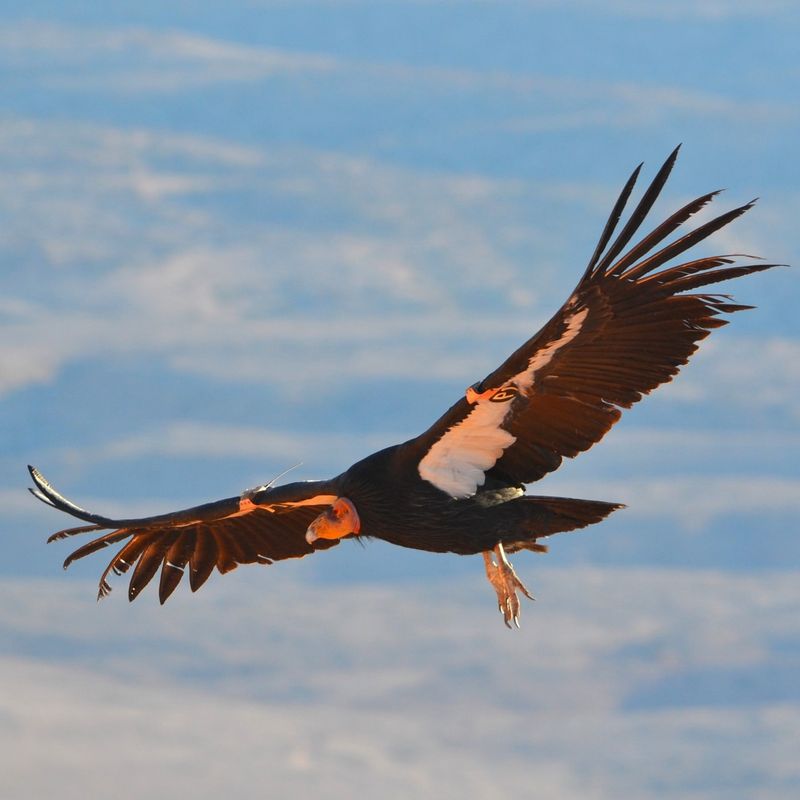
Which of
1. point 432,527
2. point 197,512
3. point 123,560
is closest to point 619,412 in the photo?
point 432,527

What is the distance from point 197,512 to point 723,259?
698 cm

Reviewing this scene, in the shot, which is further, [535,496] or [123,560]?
[123,560]

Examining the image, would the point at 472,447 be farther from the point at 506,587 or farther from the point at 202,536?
the point at 202,536

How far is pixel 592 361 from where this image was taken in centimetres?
1877

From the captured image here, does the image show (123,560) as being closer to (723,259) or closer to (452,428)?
(452,428)

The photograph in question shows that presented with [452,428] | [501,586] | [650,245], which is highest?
[650,245]

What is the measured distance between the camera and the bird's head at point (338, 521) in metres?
20.2

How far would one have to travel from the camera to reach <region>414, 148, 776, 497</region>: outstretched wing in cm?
1817

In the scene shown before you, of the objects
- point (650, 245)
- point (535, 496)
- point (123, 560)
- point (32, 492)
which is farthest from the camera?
point (123, 560)

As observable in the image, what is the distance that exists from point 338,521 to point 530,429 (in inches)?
90.1

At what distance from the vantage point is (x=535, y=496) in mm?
19766

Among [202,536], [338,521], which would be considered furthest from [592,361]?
[202,536]

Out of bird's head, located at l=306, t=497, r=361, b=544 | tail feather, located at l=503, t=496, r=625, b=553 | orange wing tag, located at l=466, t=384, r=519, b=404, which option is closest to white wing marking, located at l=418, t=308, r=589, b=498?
orange wing tag, located at l=466, t=384, r=519, b=404

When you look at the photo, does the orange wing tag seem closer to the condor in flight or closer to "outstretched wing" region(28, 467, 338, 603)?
the condor in flight
